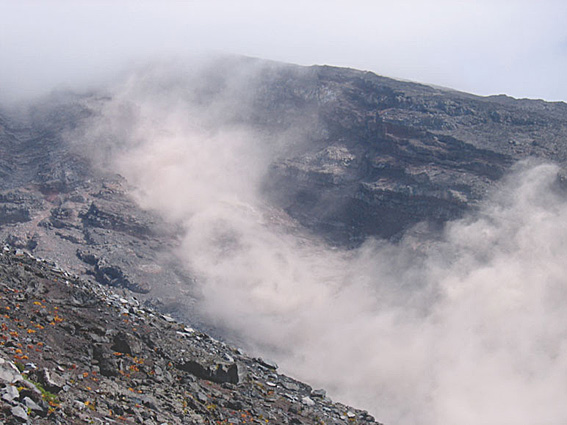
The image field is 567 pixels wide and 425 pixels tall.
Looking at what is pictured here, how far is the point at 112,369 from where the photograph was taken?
801 inches

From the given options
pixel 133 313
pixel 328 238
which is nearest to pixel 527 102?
pixel 328 238

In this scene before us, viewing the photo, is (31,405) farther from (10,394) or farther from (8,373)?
(8,373)

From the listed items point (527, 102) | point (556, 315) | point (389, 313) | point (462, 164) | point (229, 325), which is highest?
point (527, 102)

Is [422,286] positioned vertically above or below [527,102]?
below

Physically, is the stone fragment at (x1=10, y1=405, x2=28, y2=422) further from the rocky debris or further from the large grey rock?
the large grey rock

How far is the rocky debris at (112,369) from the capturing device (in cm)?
Result: 1622

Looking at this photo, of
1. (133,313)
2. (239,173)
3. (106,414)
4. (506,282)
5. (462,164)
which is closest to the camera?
(106,414)

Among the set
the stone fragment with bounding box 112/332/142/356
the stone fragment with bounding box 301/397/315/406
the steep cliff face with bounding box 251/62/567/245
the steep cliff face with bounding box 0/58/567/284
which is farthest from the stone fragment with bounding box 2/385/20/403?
the steep cliff face with bounding box 251/62/567/245

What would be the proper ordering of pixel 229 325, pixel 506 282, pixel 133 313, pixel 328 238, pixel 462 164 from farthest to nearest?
pixel 328 238 → pixel 462 164 → pixel 506 282 → pixel 229 325 → pixel 133 313

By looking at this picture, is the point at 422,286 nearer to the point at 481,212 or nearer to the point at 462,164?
the point at 481,212

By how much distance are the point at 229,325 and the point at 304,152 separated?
4385 cm

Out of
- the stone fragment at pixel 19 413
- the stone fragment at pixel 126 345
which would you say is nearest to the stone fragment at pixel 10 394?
the stone fragment at pixel 19 413

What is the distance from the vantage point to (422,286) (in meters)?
72.2

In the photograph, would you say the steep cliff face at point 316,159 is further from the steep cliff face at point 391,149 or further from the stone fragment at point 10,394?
the stone fragment at point 10,394
